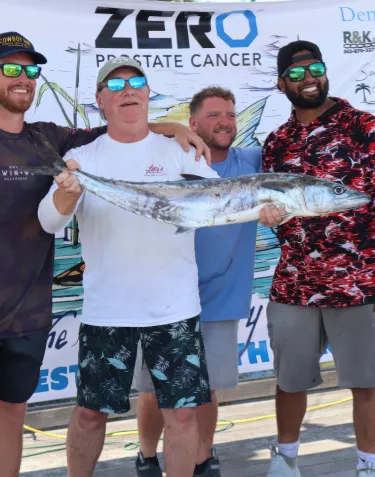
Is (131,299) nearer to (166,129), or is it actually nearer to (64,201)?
(64,201)

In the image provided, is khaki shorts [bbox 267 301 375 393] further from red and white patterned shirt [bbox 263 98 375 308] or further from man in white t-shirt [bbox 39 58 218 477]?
man in white t-shirt [bbox 39 58 218 477]

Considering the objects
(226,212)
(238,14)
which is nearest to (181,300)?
(226,212)

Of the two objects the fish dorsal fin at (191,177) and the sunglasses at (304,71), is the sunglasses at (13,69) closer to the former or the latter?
the fish dorsal fin at (191,177)

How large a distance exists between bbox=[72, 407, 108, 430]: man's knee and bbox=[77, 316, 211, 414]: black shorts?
0.04 m

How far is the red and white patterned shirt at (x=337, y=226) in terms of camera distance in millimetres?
3205

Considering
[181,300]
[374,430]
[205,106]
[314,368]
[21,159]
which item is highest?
[205,106]

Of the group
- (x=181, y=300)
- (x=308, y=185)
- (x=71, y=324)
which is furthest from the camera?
(x=71, y=324)

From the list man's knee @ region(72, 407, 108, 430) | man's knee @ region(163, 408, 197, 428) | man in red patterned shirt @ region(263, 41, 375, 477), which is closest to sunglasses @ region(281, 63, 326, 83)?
man in red patterned shirt @ region(263, 41, 375, 477)

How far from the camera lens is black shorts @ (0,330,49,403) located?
2.99 m

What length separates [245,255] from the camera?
3549mm

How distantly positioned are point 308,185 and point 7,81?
48.9 inches

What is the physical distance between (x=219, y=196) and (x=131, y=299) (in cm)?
53

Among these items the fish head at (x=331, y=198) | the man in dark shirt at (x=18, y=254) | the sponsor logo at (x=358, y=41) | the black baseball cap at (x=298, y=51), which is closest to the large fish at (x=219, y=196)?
the fish head at (x=331, y=198)

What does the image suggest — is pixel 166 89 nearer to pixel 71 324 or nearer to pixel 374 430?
pixel 71 324
